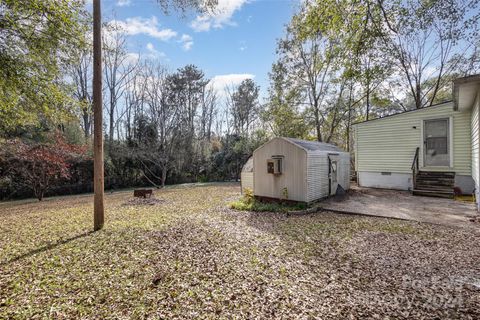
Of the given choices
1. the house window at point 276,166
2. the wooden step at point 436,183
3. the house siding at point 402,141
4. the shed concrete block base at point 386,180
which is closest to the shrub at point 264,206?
the house window at point 276,166

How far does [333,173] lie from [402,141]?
4.01 m

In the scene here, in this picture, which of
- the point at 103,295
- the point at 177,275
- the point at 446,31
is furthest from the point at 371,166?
the point at 103,295

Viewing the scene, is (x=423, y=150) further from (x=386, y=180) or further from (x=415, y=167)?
(x=386, y=180)

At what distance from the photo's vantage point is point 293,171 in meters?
8.17

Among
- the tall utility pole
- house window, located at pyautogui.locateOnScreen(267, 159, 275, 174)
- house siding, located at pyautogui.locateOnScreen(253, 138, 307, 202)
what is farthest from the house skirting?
the tall utility pole

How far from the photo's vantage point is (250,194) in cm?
974

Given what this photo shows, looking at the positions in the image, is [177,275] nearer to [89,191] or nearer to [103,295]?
[103,295]

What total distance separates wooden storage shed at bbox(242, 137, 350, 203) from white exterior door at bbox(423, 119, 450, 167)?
4.37 m

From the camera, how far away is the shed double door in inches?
371

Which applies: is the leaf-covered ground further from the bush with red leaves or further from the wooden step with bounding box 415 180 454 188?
the bush with red leaves

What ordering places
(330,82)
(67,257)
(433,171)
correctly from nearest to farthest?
(67,257) → (433,171) → (330,82)

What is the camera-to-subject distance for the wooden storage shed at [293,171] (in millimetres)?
7961

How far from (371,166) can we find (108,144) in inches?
733

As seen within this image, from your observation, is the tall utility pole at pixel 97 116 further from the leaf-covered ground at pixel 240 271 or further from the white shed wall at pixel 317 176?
the white shed wall at pixel 317 176
